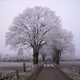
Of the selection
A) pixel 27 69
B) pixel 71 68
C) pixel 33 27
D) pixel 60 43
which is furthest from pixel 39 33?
Result: pixel 71 68

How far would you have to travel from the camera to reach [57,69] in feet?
9.36

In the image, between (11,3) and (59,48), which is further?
(11,3)

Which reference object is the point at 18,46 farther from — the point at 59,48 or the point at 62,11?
the point at 62,11

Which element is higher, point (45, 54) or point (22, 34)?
point (22, 34)

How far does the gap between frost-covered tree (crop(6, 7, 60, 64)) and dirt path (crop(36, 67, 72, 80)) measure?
0.22 m

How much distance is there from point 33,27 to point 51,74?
772mm

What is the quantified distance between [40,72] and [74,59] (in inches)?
22.2

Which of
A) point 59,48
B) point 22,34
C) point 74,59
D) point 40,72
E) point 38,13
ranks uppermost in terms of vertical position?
point 38,13

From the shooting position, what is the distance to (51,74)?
280 centimetres

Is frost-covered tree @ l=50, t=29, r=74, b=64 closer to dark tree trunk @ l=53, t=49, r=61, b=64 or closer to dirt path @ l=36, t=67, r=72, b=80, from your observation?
dark tree trunk @ l=53, t=49, r=61, b=64

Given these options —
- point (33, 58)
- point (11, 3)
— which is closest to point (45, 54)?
point (33, 58)

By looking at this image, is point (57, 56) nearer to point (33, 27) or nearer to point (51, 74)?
point (51, 74)

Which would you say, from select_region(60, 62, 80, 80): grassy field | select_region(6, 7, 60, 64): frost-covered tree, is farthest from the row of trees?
select_region(60, 62, 80, 80): grassy field

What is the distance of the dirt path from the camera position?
8.89 ft
